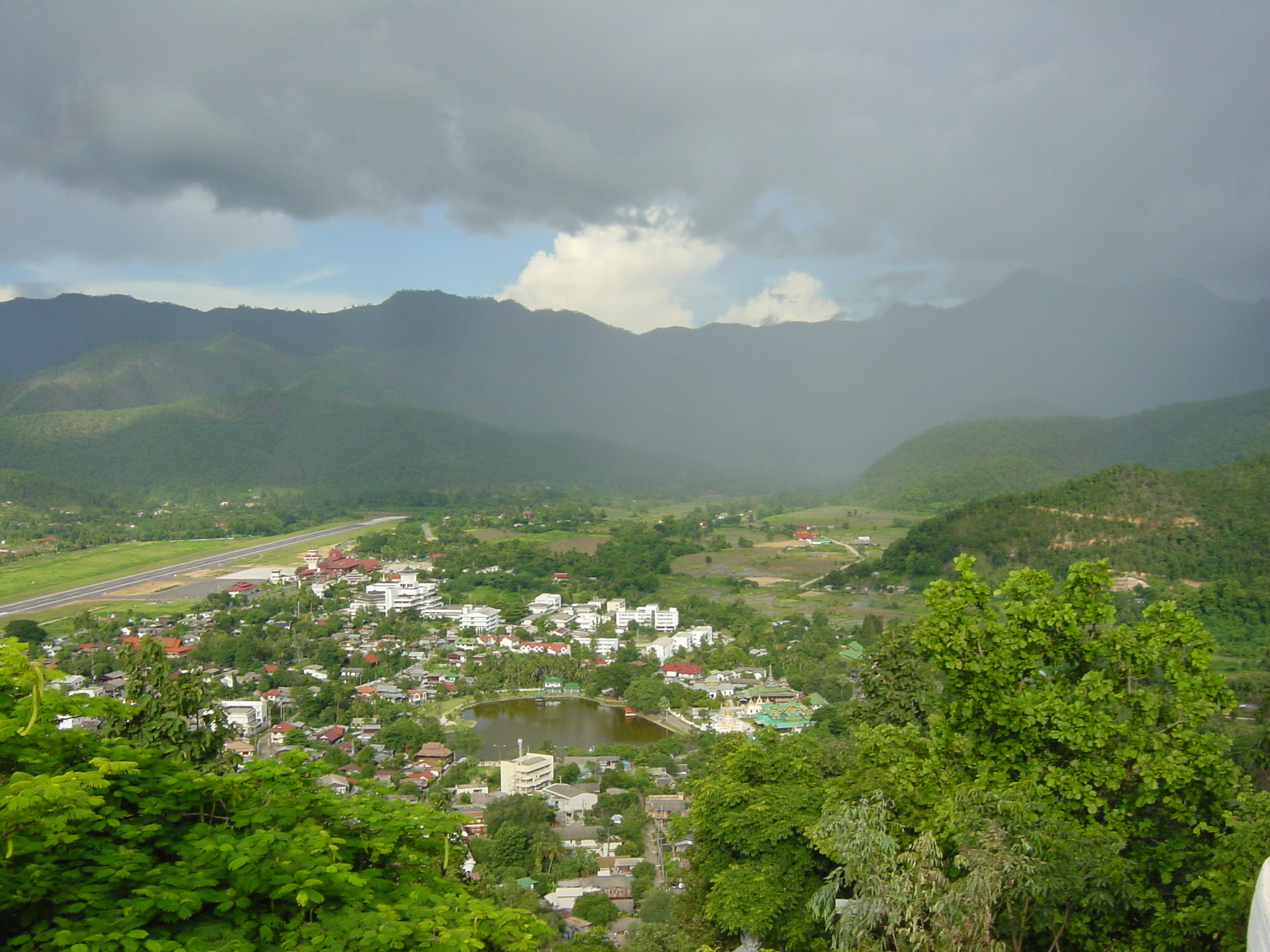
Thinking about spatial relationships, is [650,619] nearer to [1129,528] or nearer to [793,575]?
[793,575]

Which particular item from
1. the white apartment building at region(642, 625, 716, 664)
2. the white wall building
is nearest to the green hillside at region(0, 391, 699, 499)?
the white apartment building at region(642, 625, 716, 664)

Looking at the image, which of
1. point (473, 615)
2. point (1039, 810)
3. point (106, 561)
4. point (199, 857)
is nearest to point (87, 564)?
point (106, 561)

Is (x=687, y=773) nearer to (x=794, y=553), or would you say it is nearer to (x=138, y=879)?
(x=138, y=879)

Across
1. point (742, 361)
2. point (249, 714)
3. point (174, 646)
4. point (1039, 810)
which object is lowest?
point (249, 714)

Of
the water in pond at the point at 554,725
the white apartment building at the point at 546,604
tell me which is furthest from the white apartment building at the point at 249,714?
the white apartment building at the point at 546,604

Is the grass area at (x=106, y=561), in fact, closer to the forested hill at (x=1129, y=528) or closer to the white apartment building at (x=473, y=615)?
the white apartment building at (x=473, y=615)

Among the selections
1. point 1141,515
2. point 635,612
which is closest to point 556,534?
point 635,612

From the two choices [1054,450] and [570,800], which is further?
[1054,450]

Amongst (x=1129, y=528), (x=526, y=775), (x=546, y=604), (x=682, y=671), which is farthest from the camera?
(x=546, y=604)
